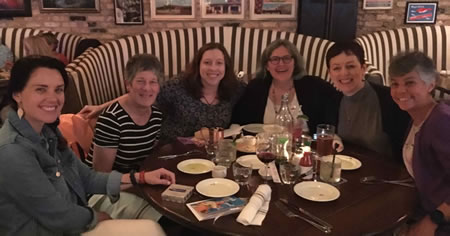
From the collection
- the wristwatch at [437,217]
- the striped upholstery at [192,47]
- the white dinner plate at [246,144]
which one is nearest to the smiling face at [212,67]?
the white dinner plate at [246,144]

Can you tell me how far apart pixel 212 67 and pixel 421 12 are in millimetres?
3616

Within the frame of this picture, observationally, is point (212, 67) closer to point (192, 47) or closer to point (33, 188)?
point (33, 188)

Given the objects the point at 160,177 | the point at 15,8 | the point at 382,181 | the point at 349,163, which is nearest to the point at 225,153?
the point at 160,177

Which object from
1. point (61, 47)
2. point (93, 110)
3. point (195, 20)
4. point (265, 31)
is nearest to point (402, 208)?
point (93, 110)

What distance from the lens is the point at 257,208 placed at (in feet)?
4.64

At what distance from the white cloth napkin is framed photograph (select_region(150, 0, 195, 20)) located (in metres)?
3.66

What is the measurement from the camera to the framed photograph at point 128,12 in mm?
4730

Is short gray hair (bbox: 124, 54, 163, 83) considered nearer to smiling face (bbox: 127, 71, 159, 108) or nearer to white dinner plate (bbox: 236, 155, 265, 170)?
smiling face (bbox: 127, 71, 159, 108)

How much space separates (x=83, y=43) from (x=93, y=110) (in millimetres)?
2344

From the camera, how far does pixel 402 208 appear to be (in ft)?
4.84

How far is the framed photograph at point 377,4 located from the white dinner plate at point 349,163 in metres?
3.54

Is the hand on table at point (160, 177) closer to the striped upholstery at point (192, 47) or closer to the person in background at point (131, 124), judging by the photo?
the person in background at point (131, 124)

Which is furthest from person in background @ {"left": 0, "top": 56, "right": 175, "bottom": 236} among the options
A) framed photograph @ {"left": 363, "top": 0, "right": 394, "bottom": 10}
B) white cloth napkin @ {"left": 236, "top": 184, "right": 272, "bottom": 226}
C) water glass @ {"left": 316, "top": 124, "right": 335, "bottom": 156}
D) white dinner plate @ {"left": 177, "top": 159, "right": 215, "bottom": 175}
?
framed photograph @ {"left": 363, "top": 0, "right": 394, "bottom": 10}

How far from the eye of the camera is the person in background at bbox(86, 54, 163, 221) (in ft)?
7.13
